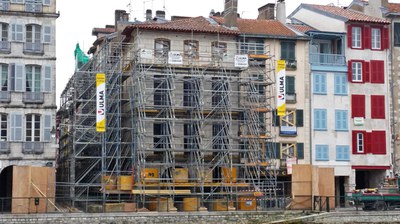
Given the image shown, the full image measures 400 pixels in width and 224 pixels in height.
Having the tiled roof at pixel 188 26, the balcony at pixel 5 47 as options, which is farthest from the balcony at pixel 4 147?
the tiled roof at pixel 188 26

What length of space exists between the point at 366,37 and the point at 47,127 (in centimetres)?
2594

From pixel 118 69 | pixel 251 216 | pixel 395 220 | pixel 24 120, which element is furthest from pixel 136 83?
pixel 395 220

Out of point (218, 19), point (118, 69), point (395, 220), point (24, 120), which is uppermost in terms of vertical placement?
point (218, 19)

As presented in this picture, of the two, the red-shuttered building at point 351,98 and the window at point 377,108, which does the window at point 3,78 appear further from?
the window at point 377,108

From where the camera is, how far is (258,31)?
63906 mm

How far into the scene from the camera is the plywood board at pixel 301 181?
54906 mm

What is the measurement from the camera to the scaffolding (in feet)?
182

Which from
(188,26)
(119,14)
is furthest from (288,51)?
(119,14)

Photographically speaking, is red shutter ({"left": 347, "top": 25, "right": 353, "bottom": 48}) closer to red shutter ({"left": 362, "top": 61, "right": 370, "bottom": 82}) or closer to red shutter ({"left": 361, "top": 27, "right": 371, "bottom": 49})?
red shutter ({"left": 361, "top": 27, "right": 371, "bottom": 49})

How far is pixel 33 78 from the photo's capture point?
55156 millimetres

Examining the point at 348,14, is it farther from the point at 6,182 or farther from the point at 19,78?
the point at 6,182

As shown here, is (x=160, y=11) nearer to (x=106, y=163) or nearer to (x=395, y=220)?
(x=106, y=163)

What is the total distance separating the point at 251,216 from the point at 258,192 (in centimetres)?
469

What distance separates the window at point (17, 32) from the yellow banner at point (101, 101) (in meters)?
5.42
